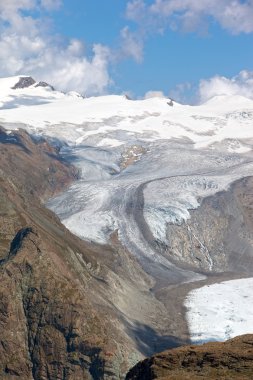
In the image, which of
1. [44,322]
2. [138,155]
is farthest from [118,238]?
[138,155]

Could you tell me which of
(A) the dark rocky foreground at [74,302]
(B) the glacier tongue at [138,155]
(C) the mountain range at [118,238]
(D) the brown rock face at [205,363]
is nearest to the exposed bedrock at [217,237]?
(C) the mountain range at [118,238]

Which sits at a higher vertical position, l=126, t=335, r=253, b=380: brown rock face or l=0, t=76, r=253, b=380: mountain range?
l=126, t=335, r=253, b=380: brown rock face

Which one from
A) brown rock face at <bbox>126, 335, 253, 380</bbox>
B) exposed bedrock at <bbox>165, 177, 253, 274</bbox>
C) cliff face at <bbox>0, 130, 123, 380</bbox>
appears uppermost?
brown rock face at <bbox>126, 335, 253, 380</bbox>

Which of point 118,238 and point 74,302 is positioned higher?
point 74,302

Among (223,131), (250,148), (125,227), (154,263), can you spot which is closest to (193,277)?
(154,263)

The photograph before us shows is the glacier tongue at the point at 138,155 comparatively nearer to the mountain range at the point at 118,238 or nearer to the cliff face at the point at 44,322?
the mountain range at the point at 118,238

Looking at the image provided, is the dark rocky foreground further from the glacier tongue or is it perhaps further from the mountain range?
the glacier tongue

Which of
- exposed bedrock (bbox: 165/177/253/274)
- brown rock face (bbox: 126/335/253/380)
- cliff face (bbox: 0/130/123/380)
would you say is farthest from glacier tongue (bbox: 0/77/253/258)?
brown rock face (bbox: 126/335/253/380)

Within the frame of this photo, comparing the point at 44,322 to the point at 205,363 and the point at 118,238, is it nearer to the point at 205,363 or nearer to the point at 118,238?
the point at 205,363
